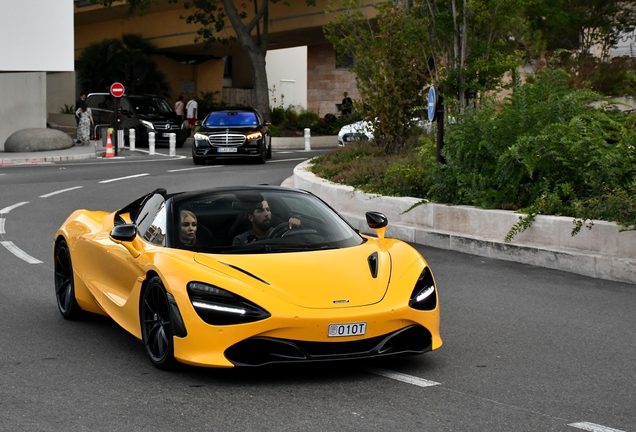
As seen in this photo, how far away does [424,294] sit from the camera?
275 inches

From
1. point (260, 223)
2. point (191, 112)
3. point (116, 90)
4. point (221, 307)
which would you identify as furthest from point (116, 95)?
point (221, 307)

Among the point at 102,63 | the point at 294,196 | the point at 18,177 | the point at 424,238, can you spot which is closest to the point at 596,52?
the point at 102,63

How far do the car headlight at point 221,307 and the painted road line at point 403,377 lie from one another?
0.93 meters

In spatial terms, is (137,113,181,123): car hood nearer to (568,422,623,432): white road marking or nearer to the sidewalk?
the sidewalk

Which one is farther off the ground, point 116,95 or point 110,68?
point 110,68

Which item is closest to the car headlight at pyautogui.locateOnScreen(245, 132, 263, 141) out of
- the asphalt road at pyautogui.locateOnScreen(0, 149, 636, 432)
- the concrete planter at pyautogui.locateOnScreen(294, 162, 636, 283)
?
the concrete planter at pyautogui.locateOnScreen(294, 162, 636, 283)

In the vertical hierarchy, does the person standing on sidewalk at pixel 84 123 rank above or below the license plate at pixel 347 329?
above

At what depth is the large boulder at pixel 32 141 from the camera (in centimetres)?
3606

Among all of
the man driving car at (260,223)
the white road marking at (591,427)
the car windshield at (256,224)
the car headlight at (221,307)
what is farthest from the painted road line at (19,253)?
the white road marking at (591,427)

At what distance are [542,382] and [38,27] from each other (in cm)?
3110

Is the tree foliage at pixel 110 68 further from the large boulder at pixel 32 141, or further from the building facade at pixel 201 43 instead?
the large boulder at pixel 32 141

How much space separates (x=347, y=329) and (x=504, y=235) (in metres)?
6.60

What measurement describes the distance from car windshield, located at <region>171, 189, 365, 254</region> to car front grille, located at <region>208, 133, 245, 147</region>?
21.9 meters

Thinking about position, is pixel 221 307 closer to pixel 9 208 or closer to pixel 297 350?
pixel 297 350
